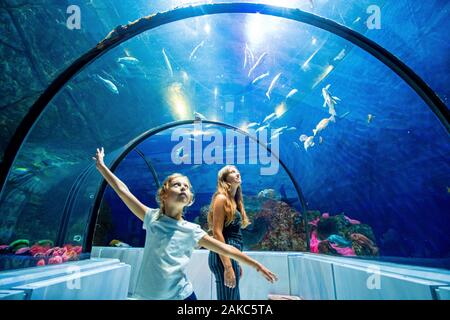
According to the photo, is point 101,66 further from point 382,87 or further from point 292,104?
point 382,87

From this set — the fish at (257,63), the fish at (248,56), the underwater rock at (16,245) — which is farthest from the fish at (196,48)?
the underwater rock at (16,245)

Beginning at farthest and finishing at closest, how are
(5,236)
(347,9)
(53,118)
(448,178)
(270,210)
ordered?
(270,210) → (5,236) → (53,118) → (448,178) → (347,9)

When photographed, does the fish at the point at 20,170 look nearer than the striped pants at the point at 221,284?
No

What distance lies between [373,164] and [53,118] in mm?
19010

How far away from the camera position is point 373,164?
1430 cm

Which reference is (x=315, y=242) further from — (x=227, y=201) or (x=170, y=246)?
(x=170, y=246)

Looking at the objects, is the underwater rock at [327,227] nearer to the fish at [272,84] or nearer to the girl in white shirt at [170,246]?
the fish at [272,84]

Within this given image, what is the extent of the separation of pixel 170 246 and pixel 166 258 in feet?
0.27

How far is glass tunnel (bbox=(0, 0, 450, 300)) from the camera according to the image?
8.97 metres

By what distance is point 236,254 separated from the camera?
5.39 feet

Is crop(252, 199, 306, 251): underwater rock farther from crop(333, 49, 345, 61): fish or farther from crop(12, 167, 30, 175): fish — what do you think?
crop(12, 167, 30, 175): fish

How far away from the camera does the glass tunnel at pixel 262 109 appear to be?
29.4 ft

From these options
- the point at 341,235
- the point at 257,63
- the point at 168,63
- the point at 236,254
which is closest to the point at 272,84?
the point at 257,63
